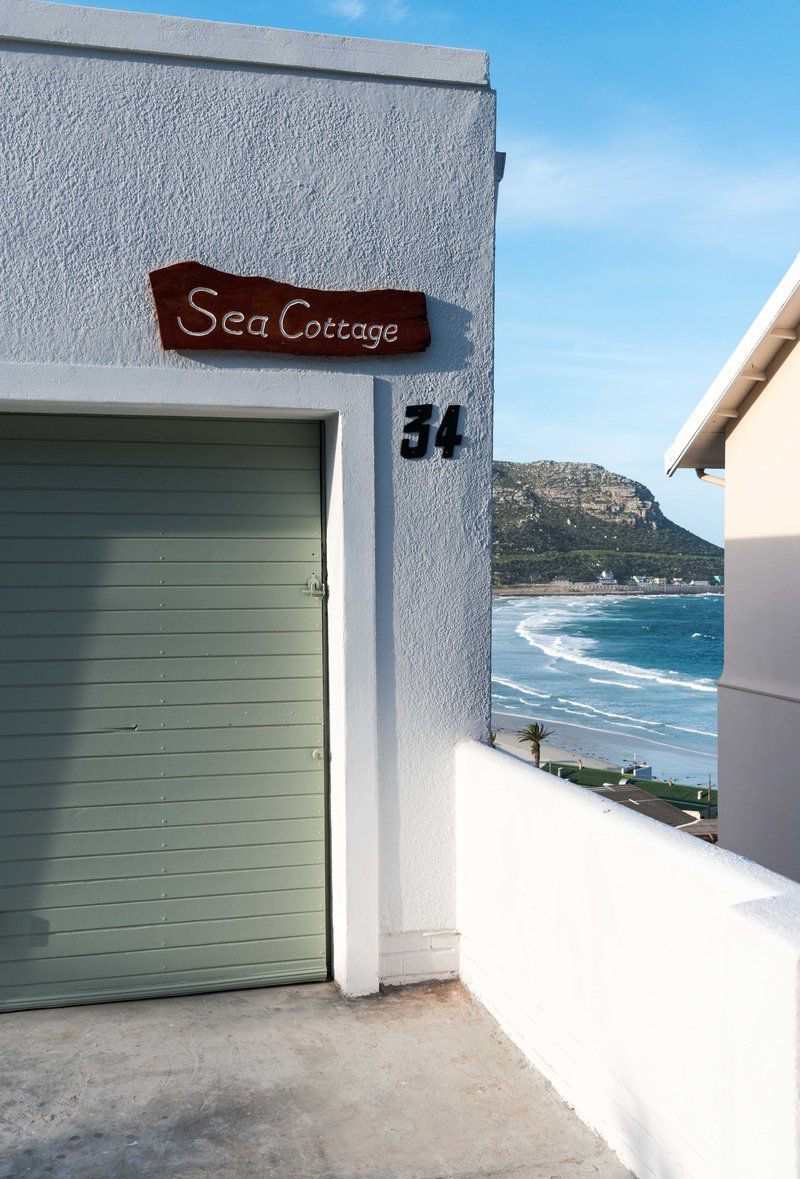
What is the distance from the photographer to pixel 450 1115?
151 inches

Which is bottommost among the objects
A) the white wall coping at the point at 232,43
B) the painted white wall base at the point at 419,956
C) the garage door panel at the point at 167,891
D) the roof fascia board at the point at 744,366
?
the painted white wall base at the point at 419,956

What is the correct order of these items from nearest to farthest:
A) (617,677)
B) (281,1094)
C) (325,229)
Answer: (281,1094) < (325,229) < (617,677)

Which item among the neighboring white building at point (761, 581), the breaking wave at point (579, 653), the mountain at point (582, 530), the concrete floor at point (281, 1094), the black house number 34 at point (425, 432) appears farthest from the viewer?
the mountain at point (582, 530)

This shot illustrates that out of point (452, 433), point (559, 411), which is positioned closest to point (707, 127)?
point (559, 411)

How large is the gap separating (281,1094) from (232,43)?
4.37 meters

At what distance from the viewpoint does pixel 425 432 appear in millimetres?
4969

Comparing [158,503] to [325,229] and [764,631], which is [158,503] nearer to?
[325,229]

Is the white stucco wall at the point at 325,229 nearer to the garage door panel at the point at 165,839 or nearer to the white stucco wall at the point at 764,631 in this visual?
the garage door panel at the point at 165,839

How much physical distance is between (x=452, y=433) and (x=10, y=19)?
101 inches

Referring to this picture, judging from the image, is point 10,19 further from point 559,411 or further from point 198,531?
point 559,411

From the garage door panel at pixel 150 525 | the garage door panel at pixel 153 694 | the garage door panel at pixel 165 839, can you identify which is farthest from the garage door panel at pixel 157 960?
the garage door panel at pixel 150 525

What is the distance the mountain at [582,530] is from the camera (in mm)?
110875

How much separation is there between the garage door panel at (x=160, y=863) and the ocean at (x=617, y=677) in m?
36.4

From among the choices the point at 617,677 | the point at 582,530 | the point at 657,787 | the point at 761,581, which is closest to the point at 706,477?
the point at 761,581
